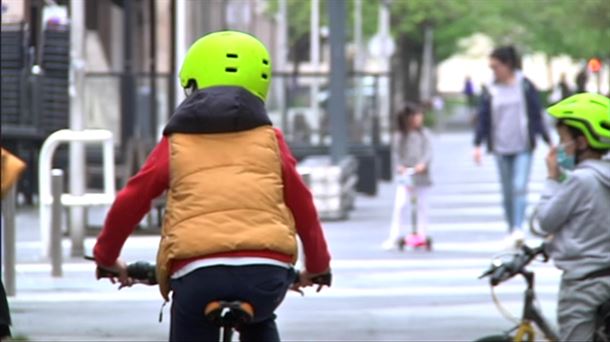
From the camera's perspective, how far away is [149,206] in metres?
5.48

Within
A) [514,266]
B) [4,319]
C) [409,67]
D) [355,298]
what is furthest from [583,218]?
[409,67]

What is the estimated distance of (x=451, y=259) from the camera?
50.4 ft

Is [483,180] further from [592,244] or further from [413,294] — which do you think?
[592,244]

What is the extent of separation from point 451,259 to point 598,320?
8378 mm

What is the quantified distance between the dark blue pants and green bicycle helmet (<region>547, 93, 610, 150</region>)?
2030 millimetres

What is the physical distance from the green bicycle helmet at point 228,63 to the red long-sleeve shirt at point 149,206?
0.19m

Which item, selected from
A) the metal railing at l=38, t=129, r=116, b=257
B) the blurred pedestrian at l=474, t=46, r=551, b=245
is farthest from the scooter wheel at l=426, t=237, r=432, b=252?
the metal railing at l=38, t=129, r=116, b=257

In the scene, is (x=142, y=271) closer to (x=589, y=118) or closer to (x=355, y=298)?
(x=589, y=118)

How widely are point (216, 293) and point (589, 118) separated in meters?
2.31

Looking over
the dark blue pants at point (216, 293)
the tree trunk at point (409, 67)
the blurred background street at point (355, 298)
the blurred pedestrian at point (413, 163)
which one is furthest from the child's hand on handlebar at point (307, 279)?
the tree trunk at point (409, 67)

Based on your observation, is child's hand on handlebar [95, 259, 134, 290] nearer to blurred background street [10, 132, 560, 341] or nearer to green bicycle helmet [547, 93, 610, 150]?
green bicycle helmet [547, 93, 610, 150]

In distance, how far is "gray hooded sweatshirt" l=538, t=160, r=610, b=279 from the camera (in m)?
7.00

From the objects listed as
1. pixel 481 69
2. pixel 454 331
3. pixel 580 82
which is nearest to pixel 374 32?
pixel 580 82

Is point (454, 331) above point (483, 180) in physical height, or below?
above
